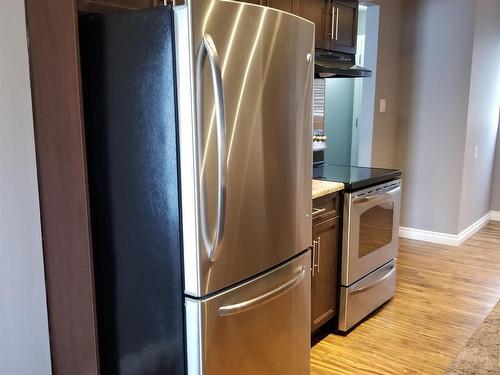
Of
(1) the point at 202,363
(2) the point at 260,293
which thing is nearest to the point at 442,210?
(2) the point at 260,293

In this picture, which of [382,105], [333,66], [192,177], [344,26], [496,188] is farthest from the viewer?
[496,188]

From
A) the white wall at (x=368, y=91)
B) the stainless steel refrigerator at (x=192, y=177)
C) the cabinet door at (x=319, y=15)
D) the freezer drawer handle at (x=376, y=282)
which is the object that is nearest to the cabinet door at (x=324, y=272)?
the freezer drawer handle at (x=376, y=282)

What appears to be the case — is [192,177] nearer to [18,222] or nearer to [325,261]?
[18,222]

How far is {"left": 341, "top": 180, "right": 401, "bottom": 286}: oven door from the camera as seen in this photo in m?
2.56

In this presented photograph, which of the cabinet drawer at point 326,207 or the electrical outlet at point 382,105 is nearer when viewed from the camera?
the cabinet drawer at point 326,207

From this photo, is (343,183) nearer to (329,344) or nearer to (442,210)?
(329,344)

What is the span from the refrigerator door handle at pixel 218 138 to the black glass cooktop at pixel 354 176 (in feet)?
3.97

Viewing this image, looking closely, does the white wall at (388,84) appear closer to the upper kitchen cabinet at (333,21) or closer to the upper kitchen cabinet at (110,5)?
the upper kitchen cabinet at (333,21)

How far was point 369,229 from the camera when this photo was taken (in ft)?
8.94

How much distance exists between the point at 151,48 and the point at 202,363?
3.34ft

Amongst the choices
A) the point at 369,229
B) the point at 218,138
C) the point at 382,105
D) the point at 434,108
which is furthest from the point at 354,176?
the point at 434,108

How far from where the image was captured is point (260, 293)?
171cm

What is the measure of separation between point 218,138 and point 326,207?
1151mm

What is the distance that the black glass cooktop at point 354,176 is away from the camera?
2572 millimetres
